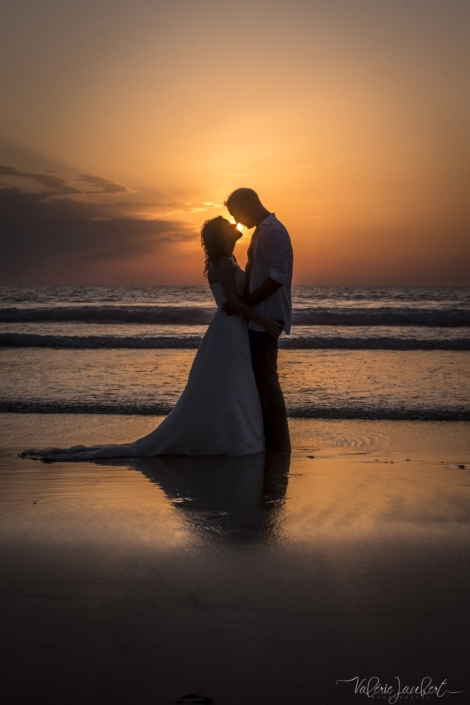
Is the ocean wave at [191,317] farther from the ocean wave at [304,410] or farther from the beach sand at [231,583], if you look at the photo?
the beach sand at [231,583]

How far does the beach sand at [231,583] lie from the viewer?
1815 mm

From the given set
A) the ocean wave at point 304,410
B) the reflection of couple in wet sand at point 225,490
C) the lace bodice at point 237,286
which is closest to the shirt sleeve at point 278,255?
the lace bodice at point 237,286

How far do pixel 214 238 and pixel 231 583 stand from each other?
2.90 meters

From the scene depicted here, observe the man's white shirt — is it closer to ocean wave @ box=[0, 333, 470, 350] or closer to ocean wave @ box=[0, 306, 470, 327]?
ocean wave @ box=[0, 333, 470, 350]

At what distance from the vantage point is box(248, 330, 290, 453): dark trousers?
16.4 ft

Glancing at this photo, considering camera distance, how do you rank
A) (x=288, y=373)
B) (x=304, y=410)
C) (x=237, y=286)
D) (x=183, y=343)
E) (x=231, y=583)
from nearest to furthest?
(x=231, y=583) < (x=237, y=286) < (x=304, y=410) < (x=288, y=373) < (x=183, y=343)

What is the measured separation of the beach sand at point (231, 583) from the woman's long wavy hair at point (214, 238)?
1.60 m

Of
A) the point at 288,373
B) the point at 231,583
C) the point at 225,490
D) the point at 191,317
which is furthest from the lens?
the point at 191,317

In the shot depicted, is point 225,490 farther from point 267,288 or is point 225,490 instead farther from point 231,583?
point 267,288

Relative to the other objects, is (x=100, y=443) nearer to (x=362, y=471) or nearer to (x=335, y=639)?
(x=362, y=471)

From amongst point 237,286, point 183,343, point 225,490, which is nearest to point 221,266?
point 237,286

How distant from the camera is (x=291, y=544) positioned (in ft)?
9.44

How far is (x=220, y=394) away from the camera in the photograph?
494cm

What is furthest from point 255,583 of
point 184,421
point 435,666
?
point 184,421
